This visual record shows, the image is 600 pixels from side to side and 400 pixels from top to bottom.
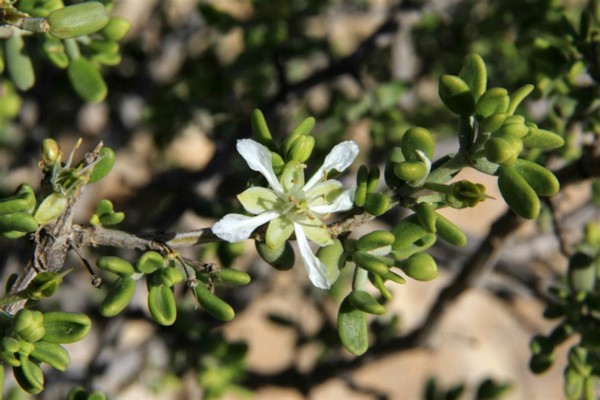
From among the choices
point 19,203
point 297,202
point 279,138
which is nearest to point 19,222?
point 19,203

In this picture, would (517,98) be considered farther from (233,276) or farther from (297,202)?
(233,276)

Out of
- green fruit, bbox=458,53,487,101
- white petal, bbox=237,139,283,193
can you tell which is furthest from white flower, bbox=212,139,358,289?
green fruit, bbox=458,53,487,101

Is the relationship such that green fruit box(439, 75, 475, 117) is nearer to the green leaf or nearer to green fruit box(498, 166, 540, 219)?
green fruit box(498, 166, 540, 219)

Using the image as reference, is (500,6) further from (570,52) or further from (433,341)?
(433,341)

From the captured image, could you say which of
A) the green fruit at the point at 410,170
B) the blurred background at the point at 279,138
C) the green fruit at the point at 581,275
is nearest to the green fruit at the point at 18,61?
the blurred background at the point at 279,138

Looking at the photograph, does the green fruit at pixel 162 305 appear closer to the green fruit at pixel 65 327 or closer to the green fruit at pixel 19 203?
the green fruit at pixel 65 327

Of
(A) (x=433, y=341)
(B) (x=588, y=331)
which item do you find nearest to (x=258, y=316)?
(A) (x=433, y=341)
